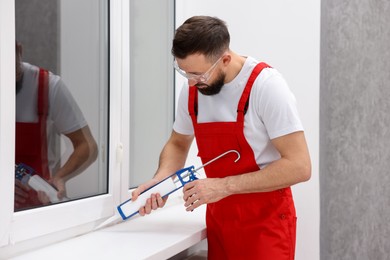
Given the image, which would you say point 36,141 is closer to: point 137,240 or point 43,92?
point 43,92

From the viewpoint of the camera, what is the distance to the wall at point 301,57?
1.88 meters

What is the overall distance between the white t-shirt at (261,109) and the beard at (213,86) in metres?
0.02

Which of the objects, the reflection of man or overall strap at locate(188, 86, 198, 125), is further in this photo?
overall strap at locate(188, 86, 198, 125)

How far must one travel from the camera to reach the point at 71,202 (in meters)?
1.44

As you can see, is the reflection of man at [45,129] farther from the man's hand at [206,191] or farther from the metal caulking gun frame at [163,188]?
the man's hand at [206,191]

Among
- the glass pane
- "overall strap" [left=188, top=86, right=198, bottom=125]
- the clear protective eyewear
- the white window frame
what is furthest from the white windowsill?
the clear protective eyewear

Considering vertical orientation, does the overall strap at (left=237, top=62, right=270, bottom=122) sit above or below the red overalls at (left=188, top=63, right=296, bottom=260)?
above

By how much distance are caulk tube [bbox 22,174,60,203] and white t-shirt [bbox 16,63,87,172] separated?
0.20 feet

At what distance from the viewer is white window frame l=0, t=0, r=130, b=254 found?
3.72 ft

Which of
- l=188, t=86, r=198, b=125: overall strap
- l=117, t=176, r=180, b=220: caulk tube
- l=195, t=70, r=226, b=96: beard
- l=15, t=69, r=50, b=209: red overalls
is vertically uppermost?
l=195, t=70, r=226, b=96: beard

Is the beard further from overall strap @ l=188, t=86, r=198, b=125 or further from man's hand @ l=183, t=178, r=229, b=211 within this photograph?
man's hand @ l=183, t=178, r=229, b=211

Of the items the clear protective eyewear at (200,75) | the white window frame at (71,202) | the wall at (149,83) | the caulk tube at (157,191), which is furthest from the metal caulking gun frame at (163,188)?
the wall at (149,83)

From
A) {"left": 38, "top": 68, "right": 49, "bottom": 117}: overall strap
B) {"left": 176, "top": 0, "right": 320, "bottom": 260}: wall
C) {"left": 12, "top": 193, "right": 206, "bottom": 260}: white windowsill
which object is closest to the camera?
{"left": 12, "top": 193, "right": 206, "bottom": 260}: white windowsill

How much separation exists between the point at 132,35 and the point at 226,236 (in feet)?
2.88
